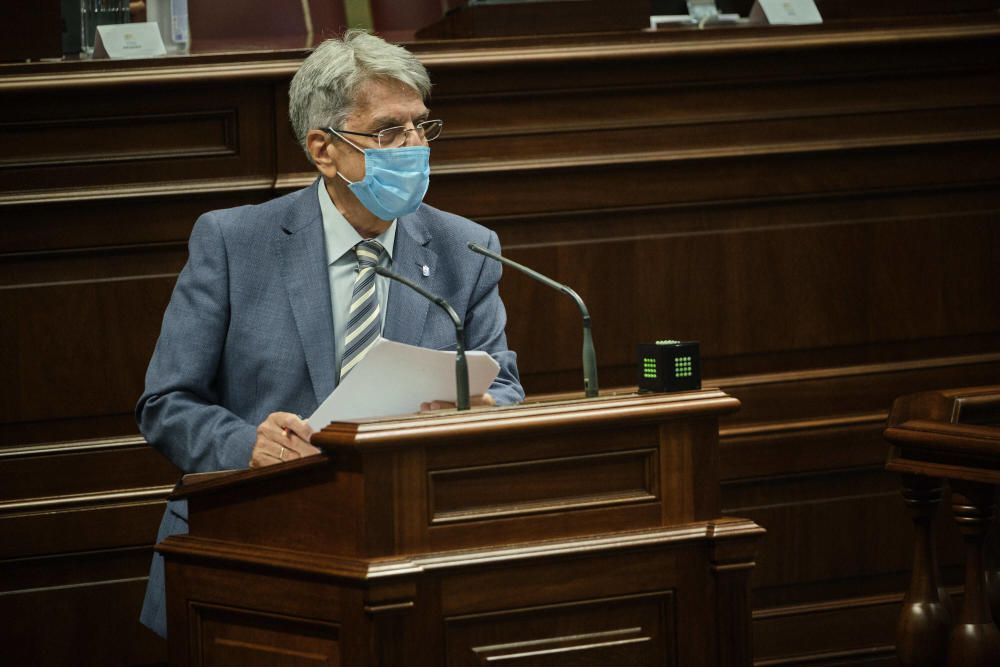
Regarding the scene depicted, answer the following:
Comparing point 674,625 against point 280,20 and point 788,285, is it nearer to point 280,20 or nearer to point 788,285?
point 788,285

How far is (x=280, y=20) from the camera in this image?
399cm

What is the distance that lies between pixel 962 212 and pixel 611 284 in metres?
1.07

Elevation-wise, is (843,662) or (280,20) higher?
(280,20)

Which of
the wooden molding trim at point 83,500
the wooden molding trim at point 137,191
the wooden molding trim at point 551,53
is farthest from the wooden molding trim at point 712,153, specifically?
the wooden molding trim at point 83,500

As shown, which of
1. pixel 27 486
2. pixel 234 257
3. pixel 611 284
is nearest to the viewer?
pixel 234 257

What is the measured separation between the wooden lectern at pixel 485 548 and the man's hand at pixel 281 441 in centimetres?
17

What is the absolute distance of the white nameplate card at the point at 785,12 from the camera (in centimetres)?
391

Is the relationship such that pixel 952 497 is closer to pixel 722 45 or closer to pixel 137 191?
pixel 722 45

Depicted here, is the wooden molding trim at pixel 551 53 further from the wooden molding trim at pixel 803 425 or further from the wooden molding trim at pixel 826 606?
the wooden molding trim at pixel 826 606

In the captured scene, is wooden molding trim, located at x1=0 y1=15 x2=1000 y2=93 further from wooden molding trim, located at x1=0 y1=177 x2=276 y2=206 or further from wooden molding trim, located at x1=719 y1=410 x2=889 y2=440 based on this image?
wooden molding trim, located at x1=719 y1=410 x2=889 y2=440

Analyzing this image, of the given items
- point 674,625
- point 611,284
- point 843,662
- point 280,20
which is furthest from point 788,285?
point 674,625

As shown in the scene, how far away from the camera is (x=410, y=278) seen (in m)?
2.81

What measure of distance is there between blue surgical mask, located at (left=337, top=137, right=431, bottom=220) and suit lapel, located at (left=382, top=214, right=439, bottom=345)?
0.32ft

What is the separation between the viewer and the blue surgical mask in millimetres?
2758
